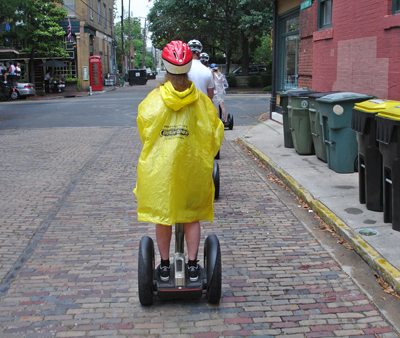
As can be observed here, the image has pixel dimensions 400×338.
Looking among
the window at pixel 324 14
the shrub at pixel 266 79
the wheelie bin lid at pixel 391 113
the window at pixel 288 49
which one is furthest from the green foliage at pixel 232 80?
the wheelie bin lid at pixel 391 113

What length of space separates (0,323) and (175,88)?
2.15m

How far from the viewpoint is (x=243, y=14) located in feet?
107

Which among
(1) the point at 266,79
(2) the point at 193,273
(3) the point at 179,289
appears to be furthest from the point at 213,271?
(1) the point at 266,79

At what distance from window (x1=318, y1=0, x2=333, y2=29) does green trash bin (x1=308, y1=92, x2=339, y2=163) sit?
11.3ft

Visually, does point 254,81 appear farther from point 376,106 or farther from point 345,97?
point 376,106

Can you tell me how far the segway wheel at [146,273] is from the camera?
346 centimetres

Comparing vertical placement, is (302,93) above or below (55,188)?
above

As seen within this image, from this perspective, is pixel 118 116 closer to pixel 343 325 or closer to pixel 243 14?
pixel 343 325

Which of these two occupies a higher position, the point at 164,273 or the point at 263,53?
the point at 263,53

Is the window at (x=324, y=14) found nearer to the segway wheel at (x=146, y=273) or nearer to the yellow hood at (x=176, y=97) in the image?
the yellow hood at (x=176, y=97)

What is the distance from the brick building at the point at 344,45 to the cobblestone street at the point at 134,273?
306 cm

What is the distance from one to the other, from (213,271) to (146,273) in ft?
1.65

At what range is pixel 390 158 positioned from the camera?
189 inches

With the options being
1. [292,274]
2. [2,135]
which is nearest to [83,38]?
[2,135]
